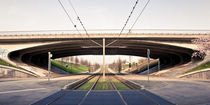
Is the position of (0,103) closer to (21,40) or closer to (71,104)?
(71,104)

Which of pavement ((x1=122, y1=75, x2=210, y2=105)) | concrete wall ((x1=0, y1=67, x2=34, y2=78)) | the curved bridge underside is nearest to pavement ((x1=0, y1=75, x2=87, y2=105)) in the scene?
pavement ((x1=122, y1=75, x2=210, y2=105))

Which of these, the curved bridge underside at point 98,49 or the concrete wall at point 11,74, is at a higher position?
the curved bridge underside at point 98,49

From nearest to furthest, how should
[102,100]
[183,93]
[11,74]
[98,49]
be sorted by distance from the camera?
[102,100]
[183,93]
[11,74]
[98,49]

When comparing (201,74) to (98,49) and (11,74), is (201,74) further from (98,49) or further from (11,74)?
(11,74)

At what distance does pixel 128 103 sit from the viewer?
954 centimetres

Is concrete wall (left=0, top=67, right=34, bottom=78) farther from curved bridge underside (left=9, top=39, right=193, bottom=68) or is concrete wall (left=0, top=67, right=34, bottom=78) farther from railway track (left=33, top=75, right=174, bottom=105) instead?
railway track (left=33, top=75, right=174, bottom=105)

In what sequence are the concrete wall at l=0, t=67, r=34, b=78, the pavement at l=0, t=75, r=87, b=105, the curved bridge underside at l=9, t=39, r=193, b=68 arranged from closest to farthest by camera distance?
the pavement at l=0, t=75, r=87, b=105 → the concrete wall at l=0, t=67, r=34, b=78 → the curved bridge underside at l=9, t=39, r=193, b=68

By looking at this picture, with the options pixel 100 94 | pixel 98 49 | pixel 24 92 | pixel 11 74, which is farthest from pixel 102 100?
pixel 98 49

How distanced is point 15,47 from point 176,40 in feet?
127

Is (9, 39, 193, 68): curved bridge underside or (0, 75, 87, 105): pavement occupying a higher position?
(9, 39, 193, 68): curved bridge underside

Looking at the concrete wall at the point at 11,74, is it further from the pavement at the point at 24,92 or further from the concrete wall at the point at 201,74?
the concrete wall at the point at 201,74

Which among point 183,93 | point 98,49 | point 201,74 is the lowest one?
point 201,74

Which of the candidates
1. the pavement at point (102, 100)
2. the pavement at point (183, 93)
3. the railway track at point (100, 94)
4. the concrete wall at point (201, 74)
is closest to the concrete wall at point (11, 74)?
→ the railway track at point (100, 94)

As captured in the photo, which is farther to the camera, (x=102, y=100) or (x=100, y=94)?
(x=100, y=94)
